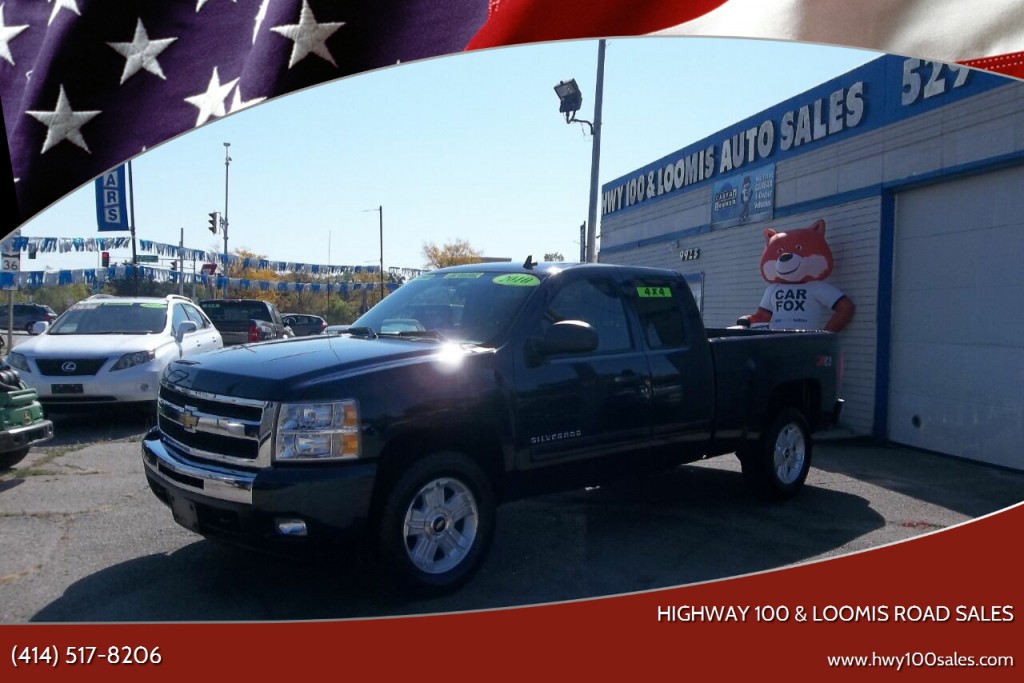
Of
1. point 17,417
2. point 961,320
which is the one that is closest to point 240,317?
point 17,417

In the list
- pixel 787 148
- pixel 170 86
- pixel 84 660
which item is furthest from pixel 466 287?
pixel 787 148

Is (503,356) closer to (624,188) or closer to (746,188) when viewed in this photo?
(746,188)

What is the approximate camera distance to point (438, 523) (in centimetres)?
401

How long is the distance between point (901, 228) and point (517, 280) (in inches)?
220

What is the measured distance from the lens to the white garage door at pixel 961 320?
6695 millimetres

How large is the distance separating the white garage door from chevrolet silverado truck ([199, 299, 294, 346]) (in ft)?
37.1

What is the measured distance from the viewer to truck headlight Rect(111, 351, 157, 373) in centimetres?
893

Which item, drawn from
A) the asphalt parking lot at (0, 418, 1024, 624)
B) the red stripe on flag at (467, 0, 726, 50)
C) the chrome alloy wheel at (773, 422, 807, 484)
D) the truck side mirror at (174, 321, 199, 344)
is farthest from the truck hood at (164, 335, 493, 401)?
the truck side mirror at (174, 321, 199, 344)

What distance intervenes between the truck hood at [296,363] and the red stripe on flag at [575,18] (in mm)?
1613

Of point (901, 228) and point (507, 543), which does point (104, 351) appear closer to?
point (507, 543)

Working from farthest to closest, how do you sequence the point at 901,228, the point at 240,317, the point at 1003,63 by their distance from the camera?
1. the point at 240,317
2. the point at 901,228
3. the point at 1003,63

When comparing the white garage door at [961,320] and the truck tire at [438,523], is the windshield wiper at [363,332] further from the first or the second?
the white garage door at [961,320]

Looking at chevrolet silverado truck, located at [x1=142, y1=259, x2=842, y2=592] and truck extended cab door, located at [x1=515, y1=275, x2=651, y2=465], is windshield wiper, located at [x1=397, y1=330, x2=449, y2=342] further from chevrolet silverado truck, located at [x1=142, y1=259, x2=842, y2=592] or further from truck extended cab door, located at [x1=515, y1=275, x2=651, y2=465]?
truck extended cab door, located at [x1=515, y1=275, x2=651, y2=465]

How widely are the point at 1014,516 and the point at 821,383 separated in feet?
11.7
